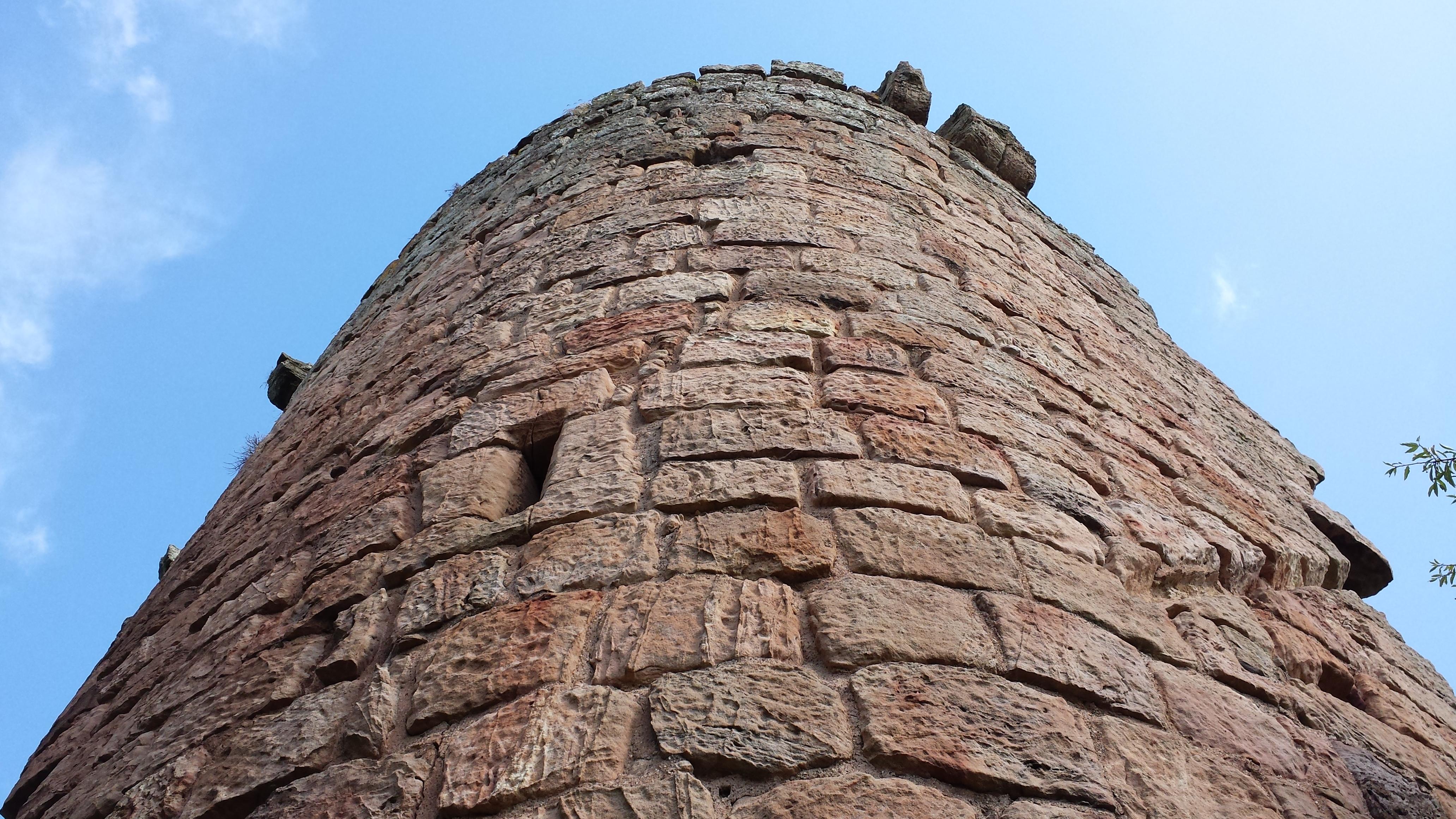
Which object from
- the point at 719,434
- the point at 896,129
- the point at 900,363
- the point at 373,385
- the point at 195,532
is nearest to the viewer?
the point at 719,434

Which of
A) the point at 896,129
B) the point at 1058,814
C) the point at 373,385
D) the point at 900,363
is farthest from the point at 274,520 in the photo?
the point at 896,129

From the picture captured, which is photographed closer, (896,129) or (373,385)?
(373,385)

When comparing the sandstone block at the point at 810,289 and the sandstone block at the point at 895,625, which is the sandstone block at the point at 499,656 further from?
the sandstone block at the point at 810,289

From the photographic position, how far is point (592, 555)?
185 centimetres

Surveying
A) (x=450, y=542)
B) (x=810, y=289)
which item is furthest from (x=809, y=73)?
(x=450, y=542)

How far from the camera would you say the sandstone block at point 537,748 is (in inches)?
57.6

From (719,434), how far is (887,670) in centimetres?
63

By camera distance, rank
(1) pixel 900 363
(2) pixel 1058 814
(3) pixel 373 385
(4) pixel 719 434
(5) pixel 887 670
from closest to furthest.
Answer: (2) pixel 1058 814 → (5) pixel 887 670 → (4) pixel 719 434 → (1) pixel 900 363 → (3) pixel 373 385

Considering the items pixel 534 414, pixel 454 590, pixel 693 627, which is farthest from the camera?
pixel 534 414

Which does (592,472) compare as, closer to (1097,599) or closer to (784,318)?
(784,318)

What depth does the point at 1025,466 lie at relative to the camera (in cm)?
220

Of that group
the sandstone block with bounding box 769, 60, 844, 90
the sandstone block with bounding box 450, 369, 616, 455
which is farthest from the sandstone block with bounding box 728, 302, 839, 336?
the sandstone block with bounding box 769, 60, 844, 90

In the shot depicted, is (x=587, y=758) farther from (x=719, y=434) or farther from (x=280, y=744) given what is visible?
(x=719, y=434)

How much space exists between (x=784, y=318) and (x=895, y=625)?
3.21 feet
